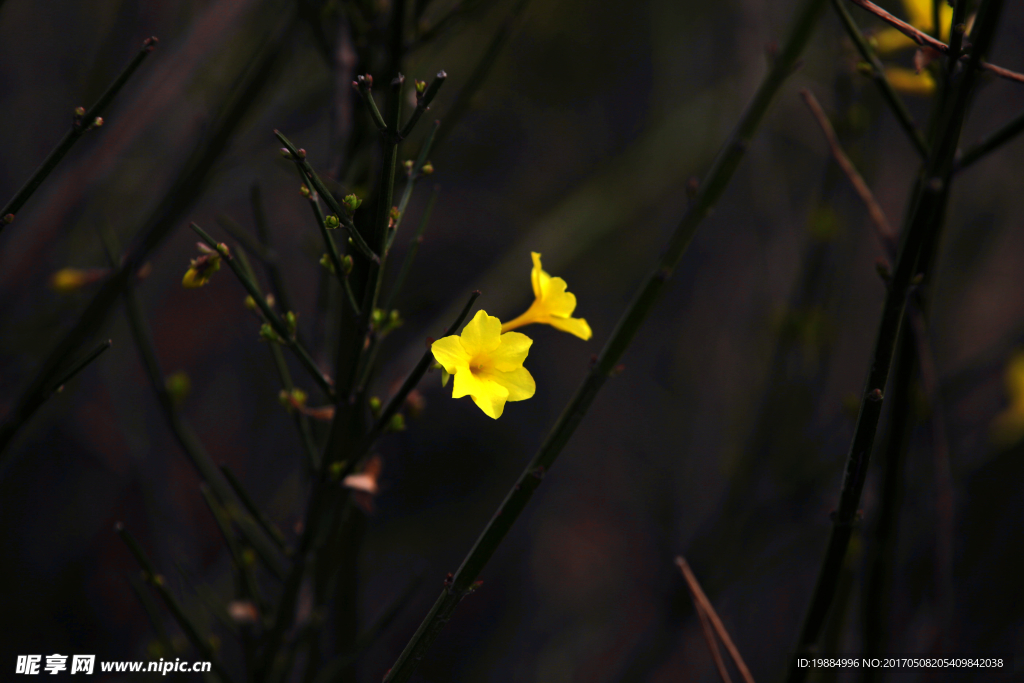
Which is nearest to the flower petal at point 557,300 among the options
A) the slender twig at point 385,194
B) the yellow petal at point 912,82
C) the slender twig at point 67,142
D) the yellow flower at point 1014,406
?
the slender twig at point 385,194

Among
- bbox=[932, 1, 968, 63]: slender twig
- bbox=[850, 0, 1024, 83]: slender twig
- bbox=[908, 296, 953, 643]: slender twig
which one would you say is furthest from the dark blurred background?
bbox=[932, 1, 968, 63]: slender twig

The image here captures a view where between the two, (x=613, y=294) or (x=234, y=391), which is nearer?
(x=234, y=391)

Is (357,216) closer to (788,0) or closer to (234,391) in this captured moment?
(234,391)

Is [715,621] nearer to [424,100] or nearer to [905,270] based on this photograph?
[905,270]

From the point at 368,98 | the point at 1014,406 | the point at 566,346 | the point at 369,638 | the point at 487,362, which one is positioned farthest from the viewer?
the point at 566,346

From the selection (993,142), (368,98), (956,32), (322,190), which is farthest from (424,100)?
(993,142)

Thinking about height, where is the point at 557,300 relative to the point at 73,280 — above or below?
below

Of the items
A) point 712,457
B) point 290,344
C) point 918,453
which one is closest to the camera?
point 290,344

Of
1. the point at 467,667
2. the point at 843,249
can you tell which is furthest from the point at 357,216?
the point at 467,667
